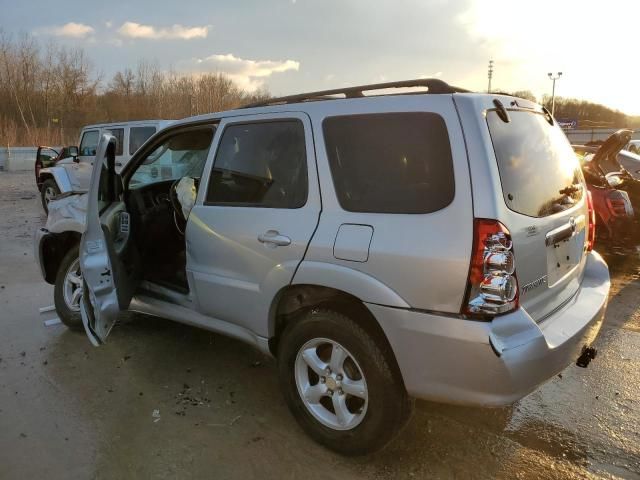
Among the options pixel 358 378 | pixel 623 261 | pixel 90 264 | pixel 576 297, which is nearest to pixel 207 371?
pixel 90 264

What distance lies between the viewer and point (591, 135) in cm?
4697

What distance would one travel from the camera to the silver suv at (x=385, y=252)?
7.18ft

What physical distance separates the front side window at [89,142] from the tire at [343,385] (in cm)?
1008

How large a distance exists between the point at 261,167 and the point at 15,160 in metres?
27.7

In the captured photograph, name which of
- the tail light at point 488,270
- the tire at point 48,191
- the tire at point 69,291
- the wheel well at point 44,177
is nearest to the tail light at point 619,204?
the tail light at point 488,270

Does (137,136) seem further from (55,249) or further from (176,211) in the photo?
(176,211)

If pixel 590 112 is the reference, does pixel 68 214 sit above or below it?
below

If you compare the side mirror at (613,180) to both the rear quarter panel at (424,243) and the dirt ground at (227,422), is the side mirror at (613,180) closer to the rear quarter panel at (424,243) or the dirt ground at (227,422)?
the dirt ground at (227,422)

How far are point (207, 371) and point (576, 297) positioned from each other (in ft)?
8.38

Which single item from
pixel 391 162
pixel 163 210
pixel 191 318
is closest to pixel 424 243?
pixel 391 162

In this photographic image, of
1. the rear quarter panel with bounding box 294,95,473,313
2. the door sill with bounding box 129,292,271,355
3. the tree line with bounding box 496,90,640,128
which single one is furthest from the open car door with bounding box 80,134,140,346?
the tree line with bounding box 496,90,640,128

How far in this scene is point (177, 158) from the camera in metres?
4.53

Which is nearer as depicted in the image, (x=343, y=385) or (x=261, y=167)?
(x=343, y=385)

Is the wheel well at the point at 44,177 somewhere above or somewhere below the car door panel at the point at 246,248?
below
